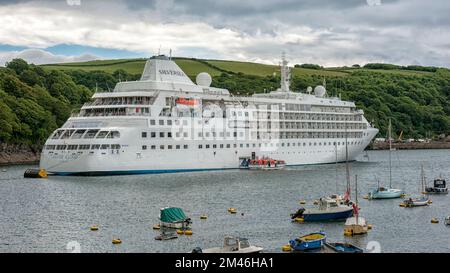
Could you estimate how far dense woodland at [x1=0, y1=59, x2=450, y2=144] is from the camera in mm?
120062

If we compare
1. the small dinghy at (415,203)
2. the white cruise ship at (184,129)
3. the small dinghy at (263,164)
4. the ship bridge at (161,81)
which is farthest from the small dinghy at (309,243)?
the small dinghy at (263,164)

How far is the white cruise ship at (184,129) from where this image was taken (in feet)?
241

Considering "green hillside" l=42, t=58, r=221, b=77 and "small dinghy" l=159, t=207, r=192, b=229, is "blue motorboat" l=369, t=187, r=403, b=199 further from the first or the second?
"green hillside" l=42, t=58, r=221, b=77

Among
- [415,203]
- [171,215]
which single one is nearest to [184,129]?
[415,203]

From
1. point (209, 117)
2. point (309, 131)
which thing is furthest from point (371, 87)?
point (209, 117)

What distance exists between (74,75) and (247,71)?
54.6 m

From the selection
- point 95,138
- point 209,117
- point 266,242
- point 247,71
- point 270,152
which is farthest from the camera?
point 247,71

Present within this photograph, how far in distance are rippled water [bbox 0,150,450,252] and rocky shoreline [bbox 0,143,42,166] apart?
3456 cm

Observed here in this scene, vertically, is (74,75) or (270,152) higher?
(74,75)

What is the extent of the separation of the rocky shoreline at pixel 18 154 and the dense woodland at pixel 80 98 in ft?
3.85

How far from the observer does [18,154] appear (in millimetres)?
117250

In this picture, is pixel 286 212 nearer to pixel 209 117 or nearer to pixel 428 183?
pixel 428 183

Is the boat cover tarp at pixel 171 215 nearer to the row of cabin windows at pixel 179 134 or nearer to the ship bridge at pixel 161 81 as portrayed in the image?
the row of cabin windows at pixel 179 134
